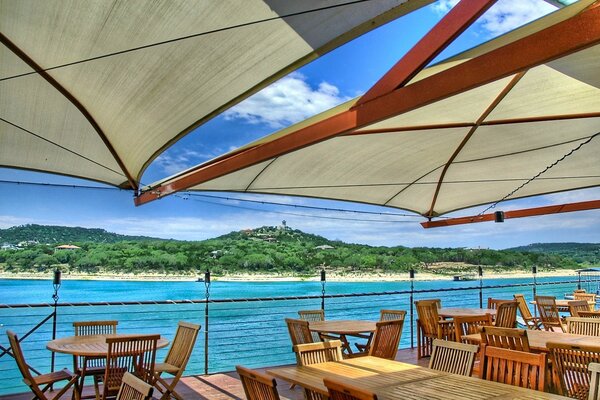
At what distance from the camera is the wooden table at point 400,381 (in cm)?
268

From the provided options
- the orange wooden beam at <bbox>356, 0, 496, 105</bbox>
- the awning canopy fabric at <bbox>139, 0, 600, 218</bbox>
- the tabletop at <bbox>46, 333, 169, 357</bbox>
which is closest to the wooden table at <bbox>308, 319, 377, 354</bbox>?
the tabletop at <bbox>46, 333, 169, 357</bbox>

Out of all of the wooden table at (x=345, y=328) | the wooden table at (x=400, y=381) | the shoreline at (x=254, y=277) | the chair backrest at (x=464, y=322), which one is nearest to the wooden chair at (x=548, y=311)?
the chair backrest at (x=464, y=322)

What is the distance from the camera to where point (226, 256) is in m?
39.3

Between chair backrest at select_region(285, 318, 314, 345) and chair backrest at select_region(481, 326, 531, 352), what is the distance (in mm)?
1665

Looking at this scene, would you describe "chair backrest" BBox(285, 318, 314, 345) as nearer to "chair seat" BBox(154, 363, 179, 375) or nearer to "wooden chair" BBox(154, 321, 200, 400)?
"wooden chair" BBox(154, 321, 200, 400)

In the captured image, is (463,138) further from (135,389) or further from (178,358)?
(135,389)

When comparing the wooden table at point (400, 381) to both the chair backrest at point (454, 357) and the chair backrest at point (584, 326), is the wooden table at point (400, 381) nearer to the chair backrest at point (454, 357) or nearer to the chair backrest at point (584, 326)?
the chair backrest at point (454, 357)

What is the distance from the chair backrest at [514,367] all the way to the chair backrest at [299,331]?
1.92m

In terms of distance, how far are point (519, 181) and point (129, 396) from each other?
757 cm

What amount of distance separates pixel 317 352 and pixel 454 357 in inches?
39.8

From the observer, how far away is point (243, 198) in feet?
29.7

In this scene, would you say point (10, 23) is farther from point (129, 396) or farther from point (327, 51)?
point (129, 396)

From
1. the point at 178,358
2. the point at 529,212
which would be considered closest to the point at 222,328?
the point at 529,212

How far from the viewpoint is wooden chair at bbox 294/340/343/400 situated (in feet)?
11.7
